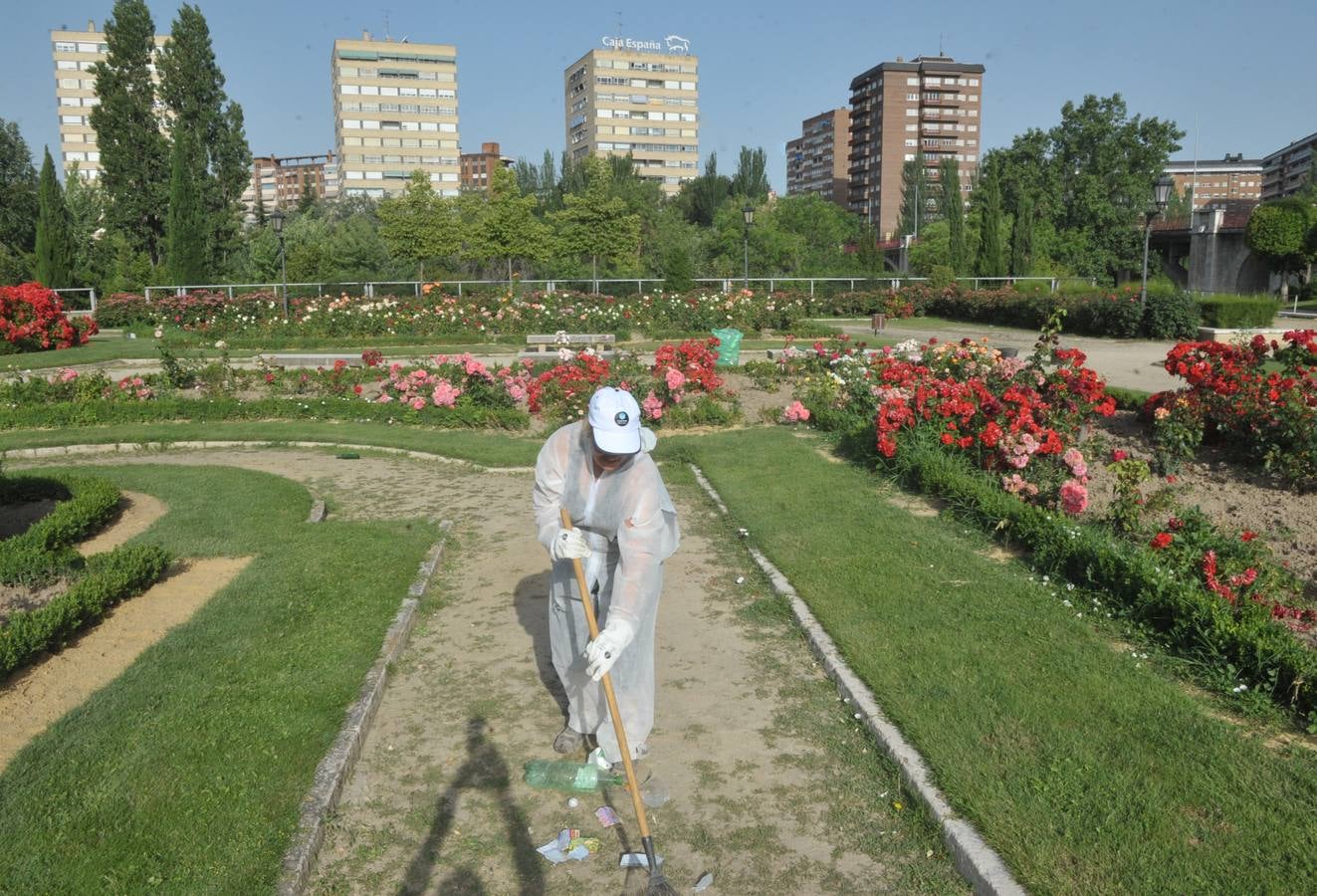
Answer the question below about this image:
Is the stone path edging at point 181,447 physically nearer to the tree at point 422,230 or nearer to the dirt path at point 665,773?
the dirt path at point 665,773

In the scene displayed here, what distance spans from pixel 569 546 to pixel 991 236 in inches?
1613

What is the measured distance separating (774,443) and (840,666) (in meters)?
6.12

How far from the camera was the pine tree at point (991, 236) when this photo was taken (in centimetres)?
4094

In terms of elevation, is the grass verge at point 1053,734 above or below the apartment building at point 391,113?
below

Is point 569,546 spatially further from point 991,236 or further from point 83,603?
point 991,236

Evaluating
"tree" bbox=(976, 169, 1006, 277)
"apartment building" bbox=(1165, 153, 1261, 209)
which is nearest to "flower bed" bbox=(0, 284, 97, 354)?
"tree" bbox=(976, 169, 1006, 277)

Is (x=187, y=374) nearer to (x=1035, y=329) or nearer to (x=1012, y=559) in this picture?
(x=1012, y=559)

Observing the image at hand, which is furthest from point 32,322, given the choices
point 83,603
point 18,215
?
point 18,215

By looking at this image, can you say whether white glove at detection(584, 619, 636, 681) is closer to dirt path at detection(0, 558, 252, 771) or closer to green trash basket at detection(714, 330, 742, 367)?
dirt path at detection(0, 558, 252, 771)

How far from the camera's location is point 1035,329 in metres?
28.0

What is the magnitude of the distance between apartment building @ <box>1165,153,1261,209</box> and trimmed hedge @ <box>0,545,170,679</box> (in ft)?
585

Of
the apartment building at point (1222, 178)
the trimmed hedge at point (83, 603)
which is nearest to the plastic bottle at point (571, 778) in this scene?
the trimmed hedge at point (83, 603)

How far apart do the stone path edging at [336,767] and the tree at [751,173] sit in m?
84.7

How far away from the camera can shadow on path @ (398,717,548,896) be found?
3451mm
